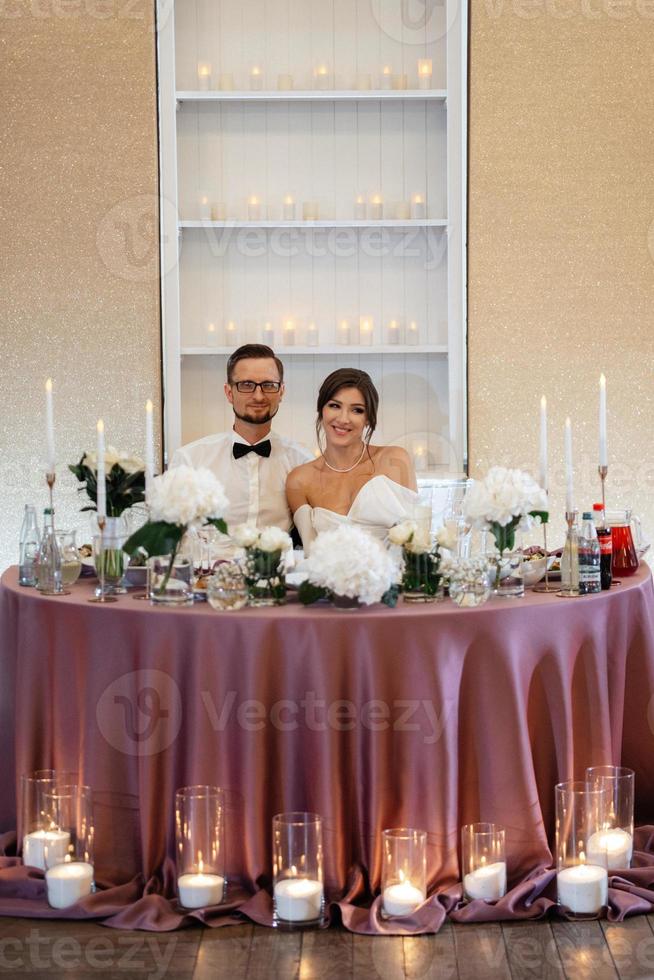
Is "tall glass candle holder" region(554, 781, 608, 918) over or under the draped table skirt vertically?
under

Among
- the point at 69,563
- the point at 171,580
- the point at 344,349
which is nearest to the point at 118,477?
Answer: the point at 69,563

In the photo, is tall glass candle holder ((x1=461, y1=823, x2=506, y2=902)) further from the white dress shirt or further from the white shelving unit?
the white shelving unit

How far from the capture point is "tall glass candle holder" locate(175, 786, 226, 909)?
2520mm

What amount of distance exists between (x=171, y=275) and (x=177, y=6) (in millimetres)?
1047

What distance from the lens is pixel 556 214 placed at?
15.2 ft

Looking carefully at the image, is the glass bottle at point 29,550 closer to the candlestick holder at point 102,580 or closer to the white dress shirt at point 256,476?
the candlestick holder at point 102,580

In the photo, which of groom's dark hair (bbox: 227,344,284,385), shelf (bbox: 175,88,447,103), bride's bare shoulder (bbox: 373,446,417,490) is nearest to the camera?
bride's bare shoulder (bbox: 373,446,417,490)

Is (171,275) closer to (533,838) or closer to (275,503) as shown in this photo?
(275,503)

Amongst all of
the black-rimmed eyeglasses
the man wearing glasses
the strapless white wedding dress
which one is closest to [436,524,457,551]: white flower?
the strapless white wedding dress

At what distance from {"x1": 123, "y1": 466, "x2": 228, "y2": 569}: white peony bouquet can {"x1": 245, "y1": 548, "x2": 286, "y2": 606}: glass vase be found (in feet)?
0.43

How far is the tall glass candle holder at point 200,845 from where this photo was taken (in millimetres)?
2520

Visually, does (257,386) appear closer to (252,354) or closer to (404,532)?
(252,354)

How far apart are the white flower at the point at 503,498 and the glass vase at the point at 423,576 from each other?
0.51ft

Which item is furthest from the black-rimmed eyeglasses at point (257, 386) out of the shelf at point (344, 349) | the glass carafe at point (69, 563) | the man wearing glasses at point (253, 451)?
the glass carafe at point (69, 563)
